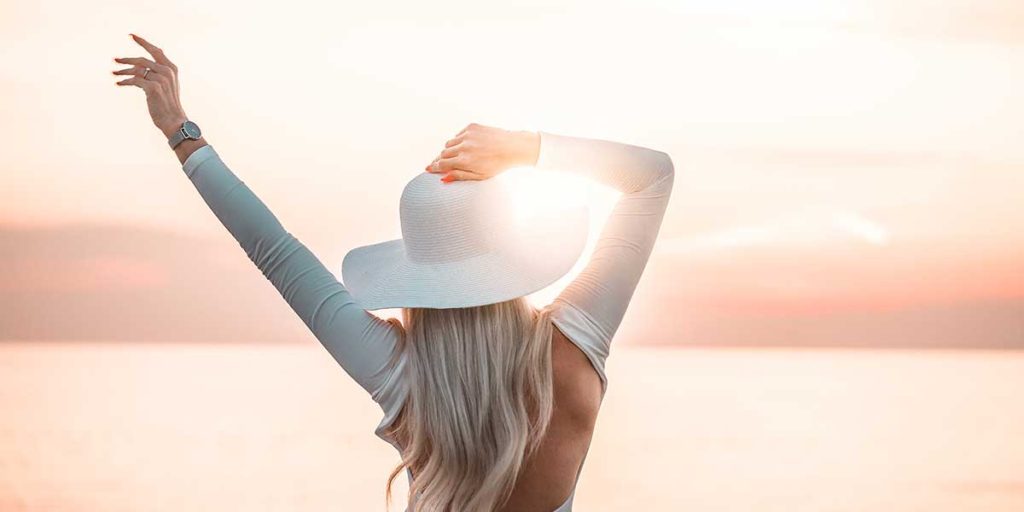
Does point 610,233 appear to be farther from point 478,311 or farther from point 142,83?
point 142,83

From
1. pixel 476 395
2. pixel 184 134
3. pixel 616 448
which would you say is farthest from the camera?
pixel 616 448

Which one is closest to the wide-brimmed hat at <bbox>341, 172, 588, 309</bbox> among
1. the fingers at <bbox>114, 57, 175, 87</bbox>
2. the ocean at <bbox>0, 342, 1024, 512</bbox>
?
the fingers at <bbox>114, 57, 175, 87</bbox>

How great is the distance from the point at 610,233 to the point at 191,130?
66cm

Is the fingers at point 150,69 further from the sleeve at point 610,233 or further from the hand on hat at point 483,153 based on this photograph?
the sleeve at point 610,233

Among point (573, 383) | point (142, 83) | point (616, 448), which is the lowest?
point (616, 448)

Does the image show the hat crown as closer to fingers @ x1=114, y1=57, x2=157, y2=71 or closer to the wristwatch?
the wristwatch

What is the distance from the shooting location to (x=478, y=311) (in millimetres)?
1608

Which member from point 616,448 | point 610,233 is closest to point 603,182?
point 610,233

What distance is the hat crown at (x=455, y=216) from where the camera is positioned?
1669 millimetres

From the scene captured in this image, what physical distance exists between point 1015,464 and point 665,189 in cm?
760

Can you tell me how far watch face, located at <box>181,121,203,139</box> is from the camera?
1720 millimetres

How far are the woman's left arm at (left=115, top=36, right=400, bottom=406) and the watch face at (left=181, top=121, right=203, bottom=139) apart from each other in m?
0.07

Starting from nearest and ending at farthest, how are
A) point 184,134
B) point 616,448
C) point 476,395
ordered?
point 476,395 < point 184,134 < point 616,448

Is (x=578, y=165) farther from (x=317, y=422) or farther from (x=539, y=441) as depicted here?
(x=317, y=422)
